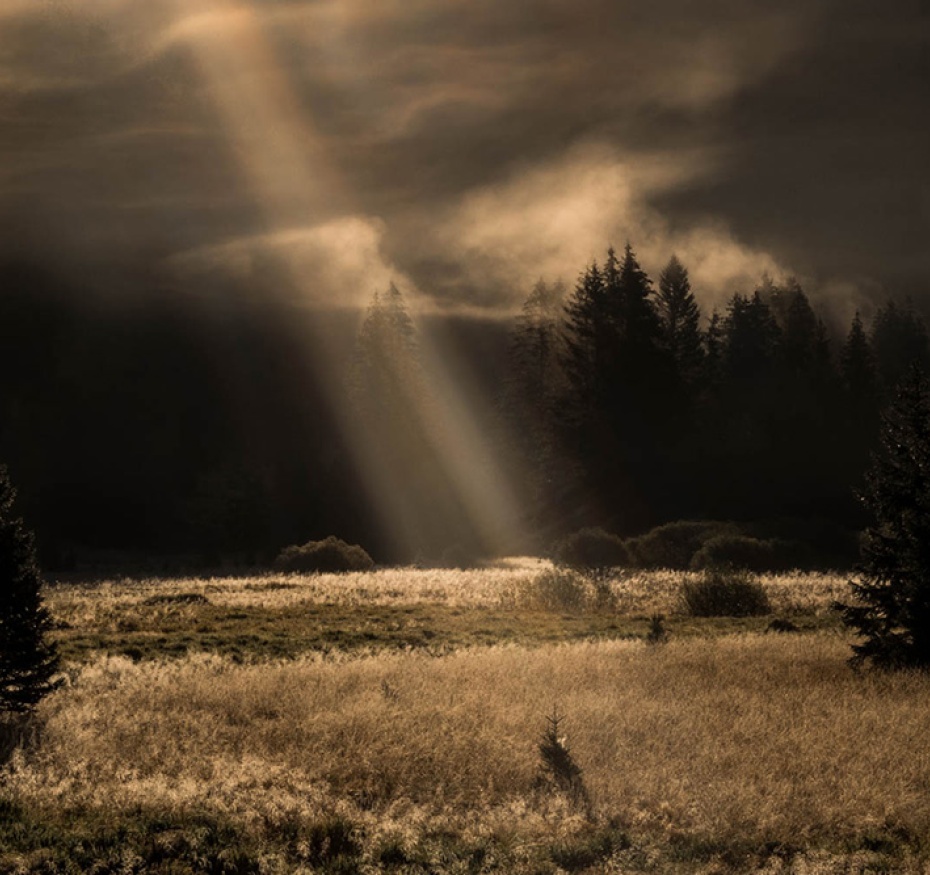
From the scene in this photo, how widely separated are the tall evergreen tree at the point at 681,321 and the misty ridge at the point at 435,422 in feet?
0.88

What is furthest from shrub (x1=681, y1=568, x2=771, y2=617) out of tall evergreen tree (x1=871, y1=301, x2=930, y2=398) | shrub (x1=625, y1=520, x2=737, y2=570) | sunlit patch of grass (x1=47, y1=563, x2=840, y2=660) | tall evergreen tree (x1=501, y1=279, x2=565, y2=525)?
tall evergreen tree (x1=871, y1=301, x2=930, y2=398)

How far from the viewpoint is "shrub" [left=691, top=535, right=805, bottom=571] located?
44.5 m

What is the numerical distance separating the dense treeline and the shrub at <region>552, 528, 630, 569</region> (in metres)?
13.2

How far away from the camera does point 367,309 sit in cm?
7950

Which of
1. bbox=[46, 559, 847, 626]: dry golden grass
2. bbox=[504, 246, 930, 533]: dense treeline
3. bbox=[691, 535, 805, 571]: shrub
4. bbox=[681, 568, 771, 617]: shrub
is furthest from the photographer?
bbox=[504, 246, 930, 533]: dense treeline

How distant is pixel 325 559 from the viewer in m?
50.3

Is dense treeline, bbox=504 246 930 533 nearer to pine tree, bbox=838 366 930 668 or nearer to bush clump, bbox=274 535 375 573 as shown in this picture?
bush clump, bbox=274 535 375 573

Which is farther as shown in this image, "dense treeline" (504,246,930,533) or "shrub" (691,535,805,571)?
"dense treeline" (504,246,930,533)

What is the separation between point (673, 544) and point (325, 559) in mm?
18019

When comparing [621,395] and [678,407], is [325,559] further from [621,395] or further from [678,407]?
[678,407]

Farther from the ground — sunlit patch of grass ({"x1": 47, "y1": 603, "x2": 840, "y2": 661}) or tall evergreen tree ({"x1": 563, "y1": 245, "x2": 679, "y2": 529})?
tall evergreen tree ({"x1": 563, "y1": 245, "x2": 679, "y2": 529})

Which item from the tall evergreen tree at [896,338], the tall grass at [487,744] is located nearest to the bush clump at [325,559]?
the tall grass at [487,744]

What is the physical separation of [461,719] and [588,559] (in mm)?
35962

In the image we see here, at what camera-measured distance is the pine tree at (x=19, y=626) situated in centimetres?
1359
